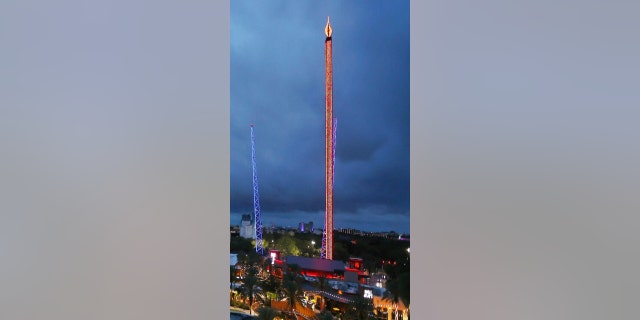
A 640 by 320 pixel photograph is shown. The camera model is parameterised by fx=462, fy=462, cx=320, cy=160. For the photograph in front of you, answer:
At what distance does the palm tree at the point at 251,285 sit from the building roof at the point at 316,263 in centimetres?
20

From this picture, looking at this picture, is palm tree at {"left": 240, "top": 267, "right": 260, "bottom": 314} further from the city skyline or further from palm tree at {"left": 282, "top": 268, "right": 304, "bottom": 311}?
the city skyline

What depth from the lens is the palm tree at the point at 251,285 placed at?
2307mm

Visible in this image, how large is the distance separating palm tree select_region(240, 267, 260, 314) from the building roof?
0.66 ft

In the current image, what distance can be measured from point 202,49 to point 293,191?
88cm

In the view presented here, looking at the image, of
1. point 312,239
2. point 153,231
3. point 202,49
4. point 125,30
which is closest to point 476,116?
point 312,239

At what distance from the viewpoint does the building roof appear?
6.95 ft

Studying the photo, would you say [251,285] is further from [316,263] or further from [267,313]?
[316,263]

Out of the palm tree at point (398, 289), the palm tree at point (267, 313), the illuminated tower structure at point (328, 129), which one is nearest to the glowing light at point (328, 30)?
the illuminated tower structure at point (328, 129)

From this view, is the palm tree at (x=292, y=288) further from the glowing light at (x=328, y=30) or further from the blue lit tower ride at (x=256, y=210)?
the glowing light at (x=328, y=30)

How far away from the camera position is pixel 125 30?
238cm

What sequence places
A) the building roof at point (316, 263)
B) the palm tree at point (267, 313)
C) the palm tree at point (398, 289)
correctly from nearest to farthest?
the palm tree at point (398, 289), the building roof at point (316, 263), the palm tree at point (267, 313)

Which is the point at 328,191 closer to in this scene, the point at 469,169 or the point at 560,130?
the point at 469,169

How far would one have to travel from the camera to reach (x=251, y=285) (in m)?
2.32

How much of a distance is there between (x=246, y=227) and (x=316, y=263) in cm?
42
